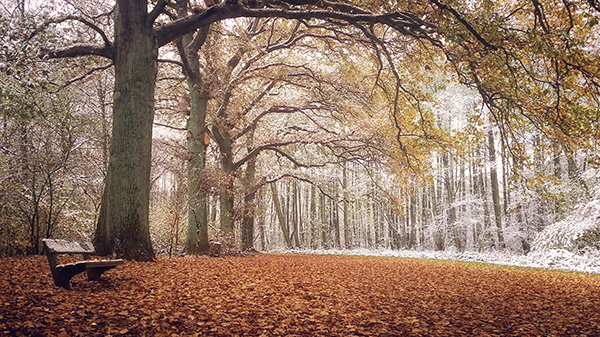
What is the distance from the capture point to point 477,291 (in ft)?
21.8

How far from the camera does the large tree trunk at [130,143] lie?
6.70 meters

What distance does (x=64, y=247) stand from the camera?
14.9ft

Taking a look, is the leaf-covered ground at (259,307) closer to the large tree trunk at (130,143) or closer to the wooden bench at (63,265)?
the wooden bench at (63,265)

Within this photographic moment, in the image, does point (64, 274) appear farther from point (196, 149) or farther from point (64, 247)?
point (196, 149)

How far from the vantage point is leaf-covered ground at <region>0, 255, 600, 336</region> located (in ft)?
10.9

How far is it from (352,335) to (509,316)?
8.24 ft

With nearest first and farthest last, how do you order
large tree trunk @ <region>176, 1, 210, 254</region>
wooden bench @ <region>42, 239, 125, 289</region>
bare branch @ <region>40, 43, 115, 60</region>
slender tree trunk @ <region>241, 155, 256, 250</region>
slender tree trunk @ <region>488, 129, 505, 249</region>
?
wooden bench @ <region>42, 239, 125, 289</region>
bare branch @ <region>40, 43, 115, 60</region>
large tree trunk @ <region>176, 1, 210, 254</region>
slender tree trunk @ <region>241, 155, 256, 250</region>
slender tree trunk @ <region>488, 129, 505, 249</region>

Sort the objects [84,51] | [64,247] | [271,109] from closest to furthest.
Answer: [64,247], [84,51], [271,109]

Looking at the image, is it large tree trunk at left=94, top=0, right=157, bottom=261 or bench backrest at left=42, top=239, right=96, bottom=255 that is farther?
large tree trunk at left=94, top=0, right=157, bottom=261

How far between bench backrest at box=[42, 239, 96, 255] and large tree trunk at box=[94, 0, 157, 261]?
5.48 feet

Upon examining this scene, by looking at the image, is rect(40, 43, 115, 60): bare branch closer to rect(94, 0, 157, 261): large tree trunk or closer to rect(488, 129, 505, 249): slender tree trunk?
rect(94, 0, 157, 261): large tree trunk

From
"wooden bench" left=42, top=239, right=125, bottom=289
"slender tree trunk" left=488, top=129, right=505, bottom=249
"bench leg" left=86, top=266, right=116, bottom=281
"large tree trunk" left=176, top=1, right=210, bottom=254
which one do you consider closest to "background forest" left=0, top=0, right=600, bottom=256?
"large tree trunk" left=176, top=1, right=210, bottom=254

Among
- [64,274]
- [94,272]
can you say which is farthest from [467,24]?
[64,274]

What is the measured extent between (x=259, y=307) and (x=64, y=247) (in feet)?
8.38
